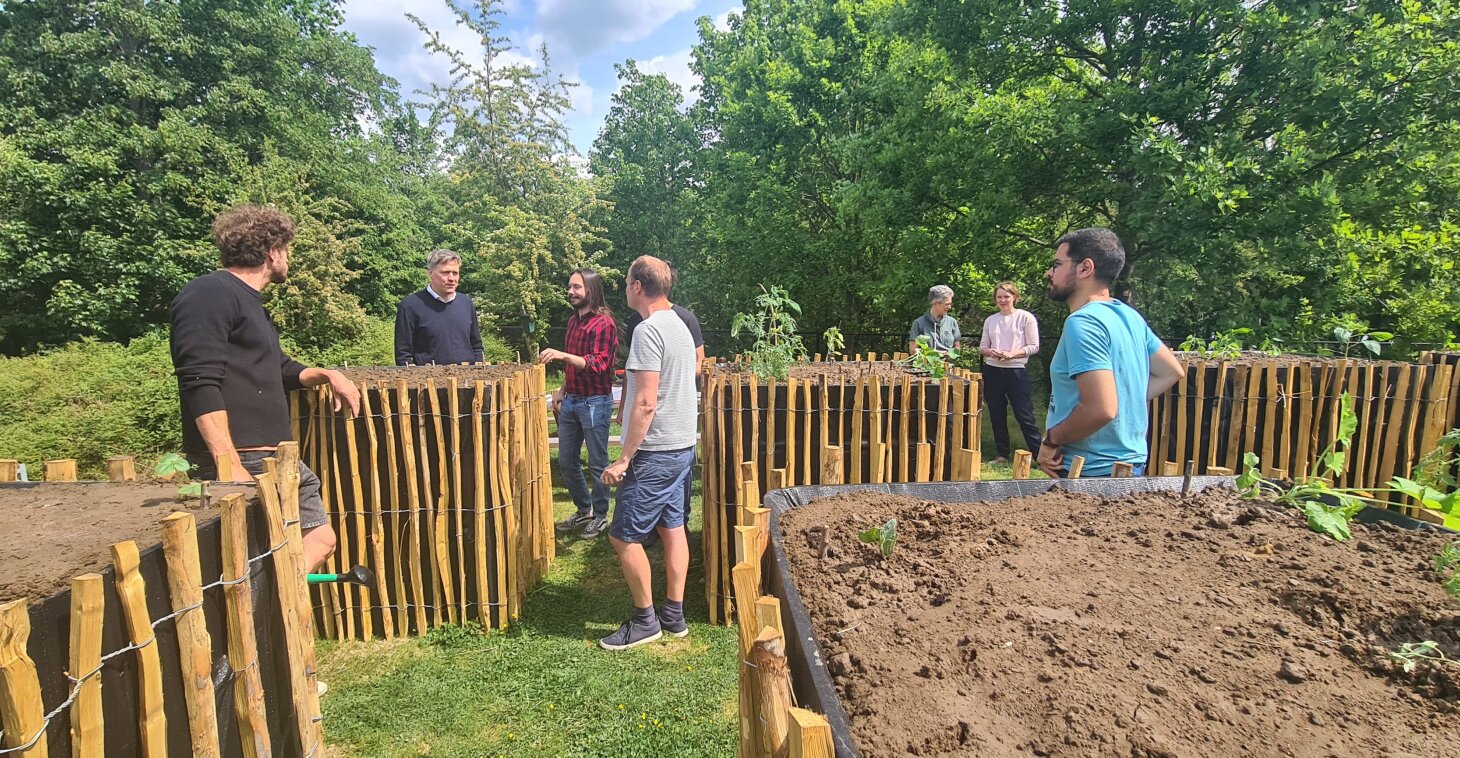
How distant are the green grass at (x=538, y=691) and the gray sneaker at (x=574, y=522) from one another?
1.36 metres

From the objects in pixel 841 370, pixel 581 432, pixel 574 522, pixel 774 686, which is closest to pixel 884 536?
pixel 774 686

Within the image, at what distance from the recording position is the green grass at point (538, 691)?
3.07 m

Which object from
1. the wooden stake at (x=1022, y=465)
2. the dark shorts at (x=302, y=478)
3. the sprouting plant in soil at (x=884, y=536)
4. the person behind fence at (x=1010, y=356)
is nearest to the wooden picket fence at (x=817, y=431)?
the wooden stake at (x=1022, y=465)

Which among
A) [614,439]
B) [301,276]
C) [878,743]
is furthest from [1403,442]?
[301,276]

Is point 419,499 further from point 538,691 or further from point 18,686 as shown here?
point 18,686

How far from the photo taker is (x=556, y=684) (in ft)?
11.5

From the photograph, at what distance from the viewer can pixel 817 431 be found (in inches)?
159

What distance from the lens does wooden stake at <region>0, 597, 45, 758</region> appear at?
4.38 ft

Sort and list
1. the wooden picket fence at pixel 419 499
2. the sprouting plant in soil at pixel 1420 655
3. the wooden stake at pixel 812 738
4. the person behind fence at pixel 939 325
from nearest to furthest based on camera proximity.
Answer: the wooden stake at pixel 812 738 → the sprouting plant in soil at pixel 1420 655 → the wooden picket fence at pixel 419 499 → the person behind fence at pixel 939 325

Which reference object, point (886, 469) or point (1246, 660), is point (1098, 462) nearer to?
point (886, 469)

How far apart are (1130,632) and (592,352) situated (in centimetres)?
422

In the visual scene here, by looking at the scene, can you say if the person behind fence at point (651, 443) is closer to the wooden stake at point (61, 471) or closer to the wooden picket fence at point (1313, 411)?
the wooden stake at point (61, 471)

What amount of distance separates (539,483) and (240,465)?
213 centimetres

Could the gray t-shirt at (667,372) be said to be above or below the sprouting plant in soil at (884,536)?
above
